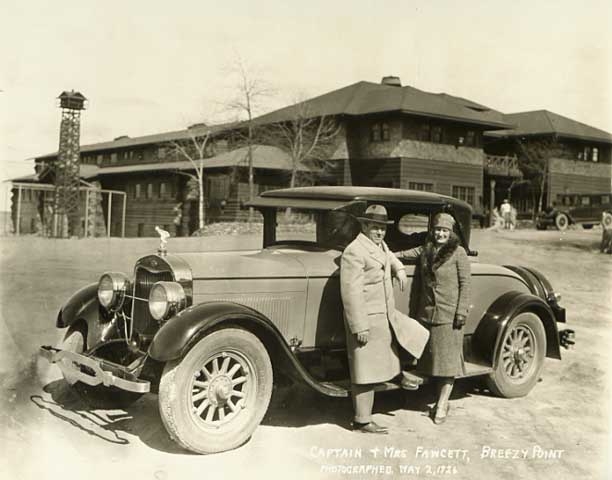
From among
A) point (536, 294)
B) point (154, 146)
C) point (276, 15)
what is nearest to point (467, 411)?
point (536, 294)

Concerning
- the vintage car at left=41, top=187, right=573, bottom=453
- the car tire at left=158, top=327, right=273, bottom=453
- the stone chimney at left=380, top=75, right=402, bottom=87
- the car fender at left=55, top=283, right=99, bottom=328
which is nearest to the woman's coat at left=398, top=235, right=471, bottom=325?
the vintage car at left=41, top=187, right=573, bottom=453

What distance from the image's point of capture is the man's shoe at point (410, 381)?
4.63 m

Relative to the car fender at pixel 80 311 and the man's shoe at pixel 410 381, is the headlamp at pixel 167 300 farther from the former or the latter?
the man's shoe at pixel 410 381

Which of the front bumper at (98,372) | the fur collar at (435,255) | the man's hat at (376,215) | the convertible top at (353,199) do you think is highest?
the convertible top at (353,199)

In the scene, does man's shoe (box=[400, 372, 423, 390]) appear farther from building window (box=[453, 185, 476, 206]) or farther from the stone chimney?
the stone chimney

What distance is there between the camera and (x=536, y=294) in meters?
6.11

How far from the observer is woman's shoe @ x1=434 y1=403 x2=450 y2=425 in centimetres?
472

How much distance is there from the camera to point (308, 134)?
27.3m

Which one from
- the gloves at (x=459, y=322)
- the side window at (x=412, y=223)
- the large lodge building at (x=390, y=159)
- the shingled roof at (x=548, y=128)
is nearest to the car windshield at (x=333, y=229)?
the side window at (x=412, y=223)

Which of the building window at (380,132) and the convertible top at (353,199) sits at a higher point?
the building window at (380,132)

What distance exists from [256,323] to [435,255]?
5.18 ft

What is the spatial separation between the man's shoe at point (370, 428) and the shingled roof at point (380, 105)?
70.3 ft

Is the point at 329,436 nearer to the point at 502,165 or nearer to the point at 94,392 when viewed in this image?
the point at 94,392

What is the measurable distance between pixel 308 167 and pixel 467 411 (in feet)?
74.7
